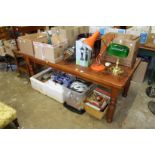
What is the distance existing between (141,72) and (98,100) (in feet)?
3.95

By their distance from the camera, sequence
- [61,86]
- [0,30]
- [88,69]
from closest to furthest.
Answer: [88,69] → [61,86] → [0,30]

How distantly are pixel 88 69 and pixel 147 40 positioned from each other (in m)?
1.36

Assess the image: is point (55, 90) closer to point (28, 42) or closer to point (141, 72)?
point (28, 42)

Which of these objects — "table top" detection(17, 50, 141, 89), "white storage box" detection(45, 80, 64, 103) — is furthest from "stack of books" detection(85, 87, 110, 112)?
"white storage box" detection(45, 80, 64, 103)

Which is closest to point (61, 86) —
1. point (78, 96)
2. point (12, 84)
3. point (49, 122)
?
point (78, 96)

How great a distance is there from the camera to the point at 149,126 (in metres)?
1.80

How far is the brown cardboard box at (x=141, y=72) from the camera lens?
2480mm

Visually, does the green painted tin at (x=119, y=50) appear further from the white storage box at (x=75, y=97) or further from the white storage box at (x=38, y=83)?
the white storage box at (x=38, y=83)

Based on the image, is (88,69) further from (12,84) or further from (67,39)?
(12,84)

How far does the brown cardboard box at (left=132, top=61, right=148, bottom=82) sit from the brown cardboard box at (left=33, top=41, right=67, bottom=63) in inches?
56.0

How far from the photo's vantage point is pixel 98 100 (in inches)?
73.9

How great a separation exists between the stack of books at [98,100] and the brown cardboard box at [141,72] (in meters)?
1.01

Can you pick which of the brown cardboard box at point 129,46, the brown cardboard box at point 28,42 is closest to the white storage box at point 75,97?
the brown cardboard box at point 129,46

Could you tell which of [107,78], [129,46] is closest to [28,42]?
[107,78]
